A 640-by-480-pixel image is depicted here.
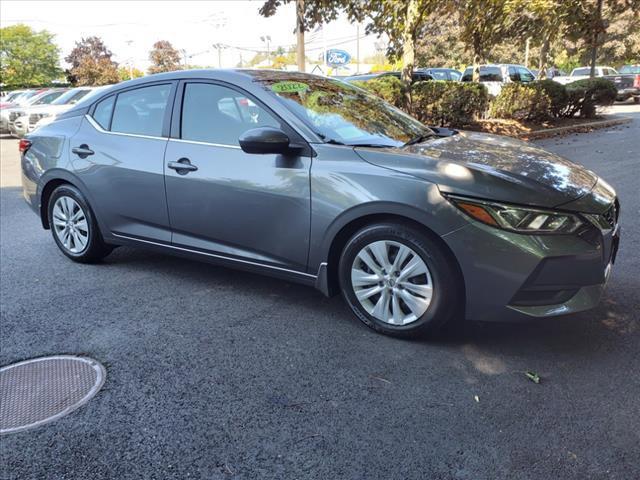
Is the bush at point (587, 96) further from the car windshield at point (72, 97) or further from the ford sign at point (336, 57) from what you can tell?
the car windshield at point (72, 97)

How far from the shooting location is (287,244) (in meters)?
3.72

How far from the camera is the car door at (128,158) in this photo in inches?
168

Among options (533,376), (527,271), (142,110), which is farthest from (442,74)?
(533,376)

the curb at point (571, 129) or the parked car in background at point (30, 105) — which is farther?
the parked car in background at point (30, 105)

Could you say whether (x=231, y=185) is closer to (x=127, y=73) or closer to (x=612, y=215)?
(x=612, y=215)

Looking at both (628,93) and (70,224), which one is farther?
(628,93)

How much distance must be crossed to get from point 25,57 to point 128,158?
58.0 metres

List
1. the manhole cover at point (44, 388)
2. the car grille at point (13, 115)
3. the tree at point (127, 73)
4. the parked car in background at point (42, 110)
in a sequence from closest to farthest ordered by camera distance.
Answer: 1. the manhole cover at point (44, 388)
2. the parked car in background at point (42, 110)
3. the car grille at point (13, 115)
4. the tree at point (127, 73)

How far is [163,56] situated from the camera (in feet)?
234

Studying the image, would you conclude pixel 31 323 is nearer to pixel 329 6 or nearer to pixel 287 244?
pixel 287 244

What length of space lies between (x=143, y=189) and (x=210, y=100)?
2.83 feet

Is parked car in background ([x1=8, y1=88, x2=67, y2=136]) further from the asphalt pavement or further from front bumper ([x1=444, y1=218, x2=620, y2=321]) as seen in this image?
front bumper ([x1=444, y1=218, x2=620, y2=321])

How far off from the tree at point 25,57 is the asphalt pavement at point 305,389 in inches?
2214

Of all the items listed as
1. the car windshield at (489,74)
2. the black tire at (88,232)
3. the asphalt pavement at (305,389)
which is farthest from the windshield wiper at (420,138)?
the car windshield at (489,74)
